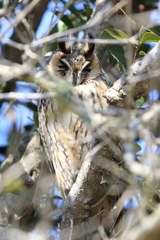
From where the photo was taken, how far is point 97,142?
191cm

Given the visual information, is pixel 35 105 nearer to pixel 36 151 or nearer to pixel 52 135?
pixel 36 151

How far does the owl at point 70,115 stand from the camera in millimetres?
2508

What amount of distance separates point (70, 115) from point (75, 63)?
39cm

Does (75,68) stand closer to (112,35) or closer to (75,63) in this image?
(75,63)

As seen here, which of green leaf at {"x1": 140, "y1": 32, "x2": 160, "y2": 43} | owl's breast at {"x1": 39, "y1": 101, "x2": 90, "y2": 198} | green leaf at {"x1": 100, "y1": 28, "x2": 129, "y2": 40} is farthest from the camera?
owl's breast at {"x1": 39, "y1": 101, "x2": 90, "y2": 198}

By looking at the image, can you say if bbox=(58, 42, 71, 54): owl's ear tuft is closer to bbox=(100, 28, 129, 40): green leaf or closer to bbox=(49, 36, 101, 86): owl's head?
bbox=(49, 36, 101, 86): owl's head

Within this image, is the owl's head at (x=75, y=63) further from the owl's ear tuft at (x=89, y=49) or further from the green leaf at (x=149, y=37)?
the green leaf at (x=149, y=37)

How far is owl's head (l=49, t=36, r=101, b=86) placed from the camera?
261 centimetres

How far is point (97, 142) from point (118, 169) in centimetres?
45

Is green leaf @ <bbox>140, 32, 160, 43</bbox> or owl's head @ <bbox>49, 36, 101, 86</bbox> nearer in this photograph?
green leaf @ <bbox>140, 32, 160, 43</bbox>

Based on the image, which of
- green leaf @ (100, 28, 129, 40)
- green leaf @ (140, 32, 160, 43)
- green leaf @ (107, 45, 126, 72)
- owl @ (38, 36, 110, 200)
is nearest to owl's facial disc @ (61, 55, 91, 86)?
owl @ (38, 36, 110, 200)

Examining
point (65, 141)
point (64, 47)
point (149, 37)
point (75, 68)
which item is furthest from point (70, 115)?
point (149, 37)

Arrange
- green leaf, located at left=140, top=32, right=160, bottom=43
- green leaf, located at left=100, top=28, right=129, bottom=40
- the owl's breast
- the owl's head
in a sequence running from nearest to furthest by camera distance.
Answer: green leaf, located at left=140, top=32, right=160, bottom=43 → green leaf, located at left=100, top=28, right=129, bottom=40 → the owl's breast → the owl's head

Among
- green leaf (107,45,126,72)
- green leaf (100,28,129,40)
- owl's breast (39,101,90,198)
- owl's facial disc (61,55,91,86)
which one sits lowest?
owl's breast (39,101,90,198)
